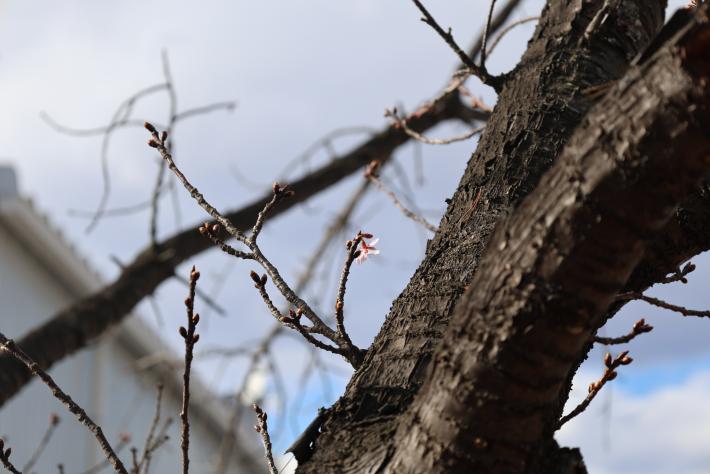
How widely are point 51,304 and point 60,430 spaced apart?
4.06ft

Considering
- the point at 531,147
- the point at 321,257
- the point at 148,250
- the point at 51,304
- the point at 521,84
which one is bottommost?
the point at 531,147

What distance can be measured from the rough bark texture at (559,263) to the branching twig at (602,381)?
325 mm

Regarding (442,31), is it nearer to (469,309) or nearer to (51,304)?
(469,309)

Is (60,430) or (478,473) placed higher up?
(60,430)

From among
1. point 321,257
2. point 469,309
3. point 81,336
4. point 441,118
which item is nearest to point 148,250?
point 81,336

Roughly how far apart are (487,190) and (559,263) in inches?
24.2

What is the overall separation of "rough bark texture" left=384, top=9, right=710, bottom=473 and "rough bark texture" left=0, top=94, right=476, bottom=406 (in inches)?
93.9

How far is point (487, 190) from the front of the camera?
1.78m

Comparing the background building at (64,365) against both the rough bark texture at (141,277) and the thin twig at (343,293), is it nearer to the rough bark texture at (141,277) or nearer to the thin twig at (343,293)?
the rough bark texture at (141,277)

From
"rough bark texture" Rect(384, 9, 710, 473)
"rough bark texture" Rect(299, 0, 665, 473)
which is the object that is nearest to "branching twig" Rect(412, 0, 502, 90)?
"rough bark texture" Rect(299, 0, 665, 473)

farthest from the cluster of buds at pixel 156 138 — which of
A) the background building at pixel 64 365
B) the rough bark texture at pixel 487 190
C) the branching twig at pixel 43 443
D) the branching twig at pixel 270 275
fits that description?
the background building at pixel 64 365

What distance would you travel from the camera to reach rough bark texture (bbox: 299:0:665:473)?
1.45 m

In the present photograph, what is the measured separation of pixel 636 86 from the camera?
1.17 meters

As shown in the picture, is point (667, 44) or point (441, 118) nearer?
point (667, 44)
